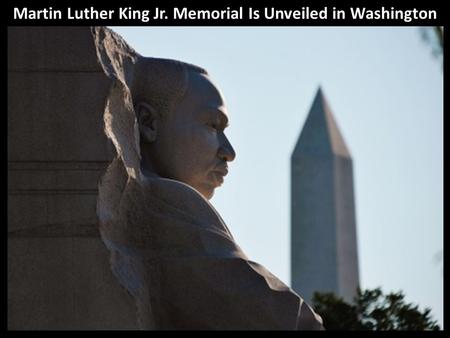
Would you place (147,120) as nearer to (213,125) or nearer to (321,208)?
(213,125)

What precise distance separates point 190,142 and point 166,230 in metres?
0.68

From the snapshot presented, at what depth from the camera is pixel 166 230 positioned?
265 inches

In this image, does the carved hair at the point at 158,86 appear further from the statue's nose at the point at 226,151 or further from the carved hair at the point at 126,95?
the statue's nose at the point at 226,151

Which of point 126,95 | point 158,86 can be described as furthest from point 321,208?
point 126,95

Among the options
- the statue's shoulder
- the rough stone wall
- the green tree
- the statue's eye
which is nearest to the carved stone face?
the statue's eye

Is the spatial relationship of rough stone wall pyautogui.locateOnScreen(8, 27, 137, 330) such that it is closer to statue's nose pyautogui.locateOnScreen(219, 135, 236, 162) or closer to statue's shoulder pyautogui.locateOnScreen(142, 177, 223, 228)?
statue's shoulder pyautogui.locateOnScreen(142, 177, 223, 228)

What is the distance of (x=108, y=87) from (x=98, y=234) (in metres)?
0.77

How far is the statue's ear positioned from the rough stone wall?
64cm

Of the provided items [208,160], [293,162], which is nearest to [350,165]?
[293,162]

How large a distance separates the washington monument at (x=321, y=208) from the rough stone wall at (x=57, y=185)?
137ft

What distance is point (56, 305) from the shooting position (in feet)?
20.2

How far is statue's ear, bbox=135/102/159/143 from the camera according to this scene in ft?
23.6

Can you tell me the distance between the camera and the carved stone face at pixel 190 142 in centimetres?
723
